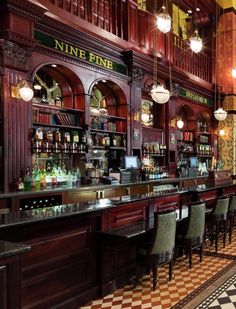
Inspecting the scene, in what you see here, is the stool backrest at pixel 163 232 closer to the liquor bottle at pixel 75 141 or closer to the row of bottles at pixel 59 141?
the row of bottles at pixel 59 141

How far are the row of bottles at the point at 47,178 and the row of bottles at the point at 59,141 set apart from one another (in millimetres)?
432

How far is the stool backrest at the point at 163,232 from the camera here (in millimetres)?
4000

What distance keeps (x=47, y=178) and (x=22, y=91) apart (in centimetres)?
170

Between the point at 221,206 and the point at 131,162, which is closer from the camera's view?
the point at 221,206

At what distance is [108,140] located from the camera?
827cm

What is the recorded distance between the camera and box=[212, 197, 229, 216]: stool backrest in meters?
5.86

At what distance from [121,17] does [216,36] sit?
20.5 ft

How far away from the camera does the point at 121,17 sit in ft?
28.2

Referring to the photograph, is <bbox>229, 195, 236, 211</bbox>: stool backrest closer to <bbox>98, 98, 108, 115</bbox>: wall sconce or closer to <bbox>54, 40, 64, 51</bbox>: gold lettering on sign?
<bbox>98, 98, 108, 115</bbox>: wall sconce

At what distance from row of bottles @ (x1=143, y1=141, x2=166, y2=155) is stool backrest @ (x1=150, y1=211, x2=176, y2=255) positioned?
5441mm

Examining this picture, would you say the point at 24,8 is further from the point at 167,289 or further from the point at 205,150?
the point at 205,150

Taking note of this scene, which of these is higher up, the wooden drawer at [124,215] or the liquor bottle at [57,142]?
the liquor bottle at [57,142]

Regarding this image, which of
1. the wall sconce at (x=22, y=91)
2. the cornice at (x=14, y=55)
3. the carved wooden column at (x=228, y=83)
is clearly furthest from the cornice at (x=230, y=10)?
the wall sconce at (x=22, y=91)

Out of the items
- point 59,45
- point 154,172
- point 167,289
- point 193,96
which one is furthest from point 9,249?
point 193,96
